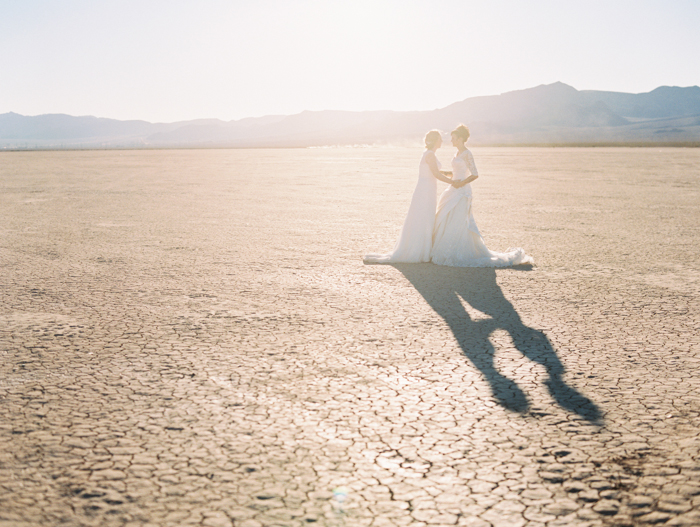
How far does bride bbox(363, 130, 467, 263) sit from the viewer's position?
898 cm

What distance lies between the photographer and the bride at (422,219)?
29.5 ft

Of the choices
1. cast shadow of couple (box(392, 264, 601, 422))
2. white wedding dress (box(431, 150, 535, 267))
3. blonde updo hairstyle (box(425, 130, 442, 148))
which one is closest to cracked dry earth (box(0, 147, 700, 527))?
cast shadow of couple (box(392, 264, 601, 422))

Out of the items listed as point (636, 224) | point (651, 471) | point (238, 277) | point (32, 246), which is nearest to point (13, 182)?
point (32, 246)

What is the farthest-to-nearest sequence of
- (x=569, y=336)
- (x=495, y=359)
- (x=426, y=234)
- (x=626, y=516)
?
1. (x=426, y=234)
2. (x=569, y=336)
3. (x=495, y=359)
4. (x=626, y=516)

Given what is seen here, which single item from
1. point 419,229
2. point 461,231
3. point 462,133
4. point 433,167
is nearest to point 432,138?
point 433,167

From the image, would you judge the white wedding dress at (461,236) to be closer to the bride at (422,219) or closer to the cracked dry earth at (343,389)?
the bride at (422,219)

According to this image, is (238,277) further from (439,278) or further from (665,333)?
(665,333)

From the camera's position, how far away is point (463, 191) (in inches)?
365

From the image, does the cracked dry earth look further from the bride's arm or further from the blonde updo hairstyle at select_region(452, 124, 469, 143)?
the blonde updo hairstyle at select_region(452, 124, 469, 143)

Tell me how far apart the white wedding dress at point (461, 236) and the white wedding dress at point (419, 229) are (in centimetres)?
13

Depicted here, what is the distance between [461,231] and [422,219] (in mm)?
629

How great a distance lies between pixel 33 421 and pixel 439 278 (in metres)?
5.28

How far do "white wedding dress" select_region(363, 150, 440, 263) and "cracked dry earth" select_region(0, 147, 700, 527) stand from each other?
0.36m

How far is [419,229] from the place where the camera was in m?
9.15
